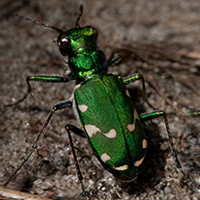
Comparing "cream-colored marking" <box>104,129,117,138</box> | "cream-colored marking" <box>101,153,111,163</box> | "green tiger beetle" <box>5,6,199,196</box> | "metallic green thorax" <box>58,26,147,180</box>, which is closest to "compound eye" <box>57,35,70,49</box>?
"green tiger beetle" <box>5,6,199,196</box>

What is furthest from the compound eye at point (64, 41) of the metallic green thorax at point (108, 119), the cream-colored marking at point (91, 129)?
the cream-colored marking at point (91, 129)

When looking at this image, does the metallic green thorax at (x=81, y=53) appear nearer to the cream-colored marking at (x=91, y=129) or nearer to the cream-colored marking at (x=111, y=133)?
the cream-colored marking at (x=91, y=129)

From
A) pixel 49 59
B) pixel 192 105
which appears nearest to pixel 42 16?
pixel 49 59

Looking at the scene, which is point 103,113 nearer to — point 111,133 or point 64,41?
point 111,133

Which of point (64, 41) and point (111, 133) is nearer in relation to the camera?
point (111, 133)

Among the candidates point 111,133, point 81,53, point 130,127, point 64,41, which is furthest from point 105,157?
point 64,41

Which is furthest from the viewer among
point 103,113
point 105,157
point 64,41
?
point 64,41

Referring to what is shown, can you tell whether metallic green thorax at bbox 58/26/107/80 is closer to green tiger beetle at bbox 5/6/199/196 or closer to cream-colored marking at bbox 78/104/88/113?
green tiger beetle at bbox 5/6/199/196

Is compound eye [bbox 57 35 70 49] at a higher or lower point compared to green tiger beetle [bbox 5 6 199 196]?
higher
